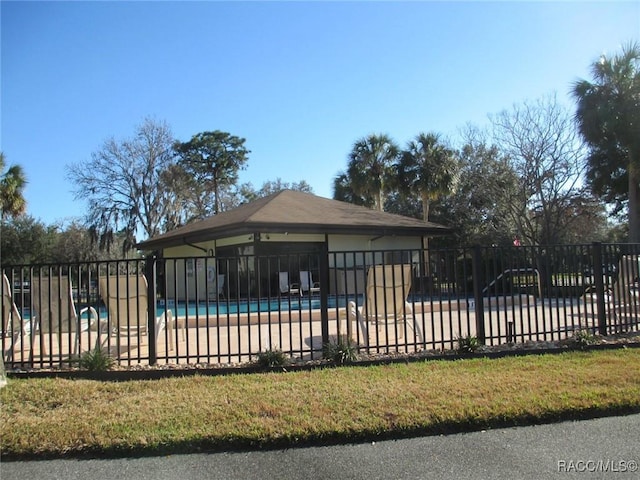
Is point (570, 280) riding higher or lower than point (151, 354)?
higher

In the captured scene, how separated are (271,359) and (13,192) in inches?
782

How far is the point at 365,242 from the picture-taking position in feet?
64.8

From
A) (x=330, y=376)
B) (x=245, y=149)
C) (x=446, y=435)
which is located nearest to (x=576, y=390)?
(x=446, y=435)

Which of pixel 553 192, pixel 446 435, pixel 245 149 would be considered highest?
pixel 245 149

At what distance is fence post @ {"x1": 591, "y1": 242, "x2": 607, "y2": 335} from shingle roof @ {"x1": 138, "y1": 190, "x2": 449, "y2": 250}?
10571 mm

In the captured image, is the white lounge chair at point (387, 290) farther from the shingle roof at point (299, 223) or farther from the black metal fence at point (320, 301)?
the shingle roof at point (299, 223)

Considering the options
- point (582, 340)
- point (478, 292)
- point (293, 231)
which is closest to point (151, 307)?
point (478, 292)

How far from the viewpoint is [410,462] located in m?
3.56

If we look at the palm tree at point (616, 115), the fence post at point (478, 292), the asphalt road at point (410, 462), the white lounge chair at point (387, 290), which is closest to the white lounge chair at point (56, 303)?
the asphalt road at point (410, 462)

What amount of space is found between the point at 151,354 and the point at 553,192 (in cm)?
1963

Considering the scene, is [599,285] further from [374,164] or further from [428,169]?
[374,164]

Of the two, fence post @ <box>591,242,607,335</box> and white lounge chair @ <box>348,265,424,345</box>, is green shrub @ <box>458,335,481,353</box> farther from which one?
fence post @ <box>591,242,607,335</box>

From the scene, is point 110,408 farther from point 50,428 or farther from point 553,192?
point 553,192

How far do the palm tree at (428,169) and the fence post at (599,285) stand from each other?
17540 mm
